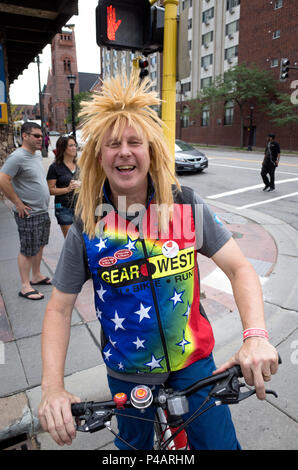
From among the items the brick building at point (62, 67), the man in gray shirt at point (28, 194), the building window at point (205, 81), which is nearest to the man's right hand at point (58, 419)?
the man in gray shirt at point (28, 194)

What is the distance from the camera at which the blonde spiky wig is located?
1455mm

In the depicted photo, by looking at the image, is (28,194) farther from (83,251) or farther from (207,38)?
(207,38)

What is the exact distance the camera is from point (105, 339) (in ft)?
5.51

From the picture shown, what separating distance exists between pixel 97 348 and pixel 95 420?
7.28ft

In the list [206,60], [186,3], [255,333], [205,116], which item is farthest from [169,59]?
[186,3]

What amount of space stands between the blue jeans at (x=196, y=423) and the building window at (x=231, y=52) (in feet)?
148

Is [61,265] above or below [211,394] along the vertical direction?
above

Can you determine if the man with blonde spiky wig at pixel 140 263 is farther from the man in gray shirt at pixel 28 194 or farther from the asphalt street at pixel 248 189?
the asphalt street at pixel 248 189

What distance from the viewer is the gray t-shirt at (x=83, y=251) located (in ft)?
5.01
